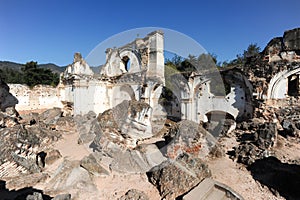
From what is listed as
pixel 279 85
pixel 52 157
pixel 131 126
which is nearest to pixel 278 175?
pixel 131 126

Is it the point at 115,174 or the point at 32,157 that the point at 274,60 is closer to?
the point at 115,174

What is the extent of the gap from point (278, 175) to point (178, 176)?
8.29ft

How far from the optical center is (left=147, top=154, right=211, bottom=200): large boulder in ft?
12.2

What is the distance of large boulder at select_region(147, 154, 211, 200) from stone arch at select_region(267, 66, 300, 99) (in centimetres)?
605

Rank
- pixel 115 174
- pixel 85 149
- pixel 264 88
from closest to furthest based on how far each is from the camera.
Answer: pixel 115 174, pixel 85 149, pixel 264 88

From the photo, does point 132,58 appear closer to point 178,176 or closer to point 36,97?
point 36,97

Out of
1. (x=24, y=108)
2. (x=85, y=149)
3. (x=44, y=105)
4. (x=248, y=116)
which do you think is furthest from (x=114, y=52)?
(x=248, y=116)

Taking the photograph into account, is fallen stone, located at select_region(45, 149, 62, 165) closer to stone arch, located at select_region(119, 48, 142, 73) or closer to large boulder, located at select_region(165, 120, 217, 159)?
large boulder, located at select_region(165, 120, 217, 159)

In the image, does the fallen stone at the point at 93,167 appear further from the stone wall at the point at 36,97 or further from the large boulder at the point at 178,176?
the stone wall at the point at 36,97

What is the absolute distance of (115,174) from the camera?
4.70 m

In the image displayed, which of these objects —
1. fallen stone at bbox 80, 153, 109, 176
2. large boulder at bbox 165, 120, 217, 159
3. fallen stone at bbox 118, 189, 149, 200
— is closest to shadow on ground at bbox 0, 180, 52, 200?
fallen stone at bbox 80, 153, 109, 176

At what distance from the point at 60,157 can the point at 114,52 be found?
11030 mm

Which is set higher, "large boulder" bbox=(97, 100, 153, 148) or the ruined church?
the ruined church

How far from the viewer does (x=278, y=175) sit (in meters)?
4.19
